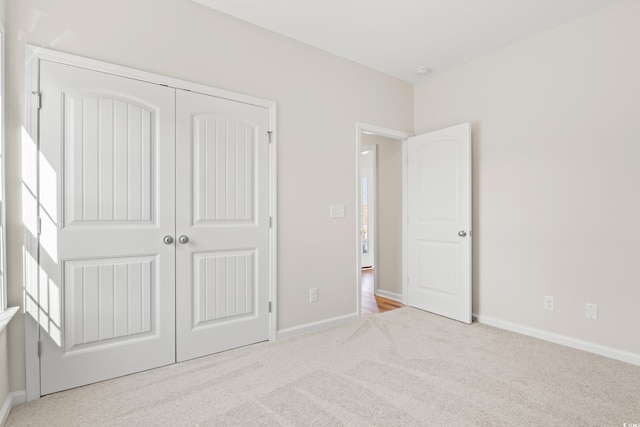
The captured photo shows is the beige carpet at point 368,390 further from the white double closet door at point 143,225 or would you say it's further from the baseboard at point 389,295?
the baseboard at point 389,295

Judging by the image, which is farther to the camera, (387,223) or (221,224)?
(387,223)

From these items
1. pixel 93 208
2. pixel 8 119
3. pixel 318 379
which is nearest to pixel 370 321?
pixel 318 379

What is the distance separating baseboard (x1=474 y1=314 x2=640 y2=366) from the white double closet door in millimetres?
2281

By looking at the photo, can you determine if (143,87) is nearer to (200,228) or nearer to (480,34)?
(200,228)

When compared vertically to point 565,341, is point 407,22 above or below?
above

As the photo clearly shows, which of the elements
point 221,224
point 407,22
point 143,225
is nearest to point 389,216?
point 407,22

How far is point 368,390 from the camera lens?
6.88 feet

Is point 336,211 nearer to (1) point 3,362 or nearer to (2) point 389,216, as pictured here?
(2) point 389,216

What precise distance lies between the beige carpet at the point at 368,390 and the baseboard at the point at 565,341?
0.09 m

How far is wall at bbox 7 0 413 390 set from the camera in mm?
2002

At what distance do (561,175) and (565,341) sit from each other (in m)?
1.43

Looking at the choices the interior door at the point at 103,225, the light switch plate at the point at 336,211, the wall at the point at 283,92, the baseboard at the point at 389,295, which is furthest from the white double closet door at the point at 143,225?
the baseboard at the point at 389,295

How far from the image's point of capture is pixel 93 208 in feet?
7.09

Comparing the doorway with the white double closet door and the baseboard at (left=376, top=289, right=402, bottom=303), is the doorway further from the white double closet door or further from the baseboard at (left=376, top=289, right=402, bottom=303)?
the white double closet door
